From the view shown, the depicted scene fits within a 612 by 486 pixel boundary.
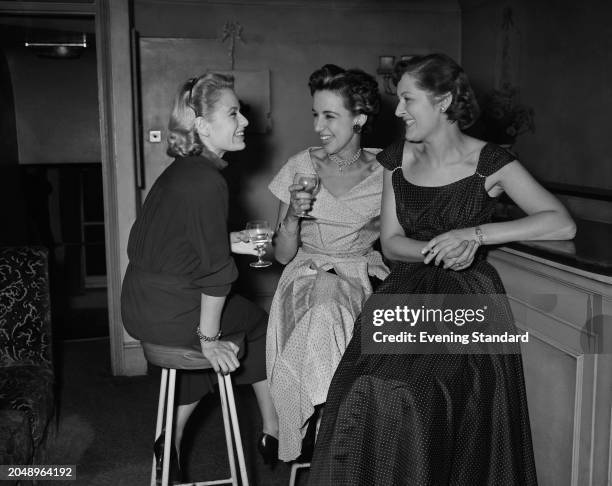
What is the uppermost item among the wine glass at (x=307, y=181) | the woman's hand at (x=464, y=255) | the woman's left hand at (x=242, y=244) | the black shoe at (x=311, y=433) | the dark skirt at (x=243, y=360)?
the wine glass at (x=307, y=181)

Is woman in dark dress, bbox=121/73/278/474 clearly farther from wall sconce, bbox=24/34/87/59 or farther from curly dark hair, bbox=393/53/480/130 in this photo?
wall sconce, bbox=24/34/87/59

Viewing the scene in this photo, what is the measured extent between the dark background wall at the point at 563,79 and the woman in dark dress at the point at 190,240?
238 centimetres

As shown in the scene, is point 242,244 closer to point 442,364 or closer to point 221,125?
point 221,125

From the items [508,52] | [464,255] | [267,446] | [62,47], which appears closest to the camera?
[464,255]

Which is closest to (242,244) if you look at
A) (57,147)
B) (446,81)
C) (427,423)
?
(446,81)

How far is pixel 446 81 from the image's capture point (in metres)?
2.26

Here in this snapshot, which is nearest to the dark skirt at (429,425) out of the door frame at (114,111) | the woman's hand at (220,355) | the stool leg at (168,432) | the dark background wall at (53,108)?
the woman's hand at (220,355)

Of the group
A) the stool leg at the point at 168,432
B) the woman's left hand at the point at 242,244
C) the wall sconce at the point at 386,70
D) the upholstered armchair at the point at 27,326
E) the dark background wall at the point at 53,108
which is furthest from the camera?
the dark background wall at the point at 53,108

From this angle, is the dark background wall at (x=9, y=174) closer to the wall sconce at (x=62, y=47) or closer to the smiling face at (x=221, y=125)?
the wall sconce at (x=62, y=47)

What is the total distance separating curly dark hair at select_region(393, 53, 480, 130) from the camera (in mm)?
2252

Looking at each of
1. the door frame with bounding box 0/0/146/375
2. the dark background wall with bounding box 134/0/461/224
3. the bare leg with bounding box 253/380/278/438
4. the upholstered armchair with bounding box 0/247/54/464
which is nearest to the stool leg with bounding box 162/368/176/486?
the bare leg with bounding box 253/380/278/438

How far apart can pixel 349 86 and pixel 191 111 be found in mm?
657

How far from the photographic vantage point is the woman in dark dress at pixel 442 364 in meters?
2.00

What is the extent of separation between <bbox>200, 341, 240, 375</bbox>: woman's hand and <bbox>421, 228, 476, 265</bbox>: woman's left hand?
2.38 ft
